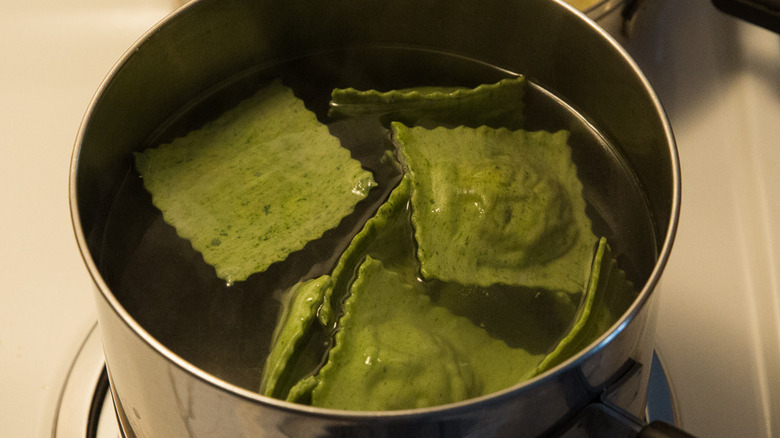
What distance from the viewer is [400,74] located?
760 millimetres

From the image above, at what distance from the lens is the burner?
26.7 inches

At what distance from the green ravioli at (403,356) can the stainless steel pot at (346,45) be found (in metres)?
0.08

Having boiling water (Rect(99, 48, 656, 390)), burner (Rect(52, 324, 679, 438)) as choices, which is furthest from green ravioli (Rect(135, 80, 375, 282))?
burner (Rect(52, 324, 679, 438))

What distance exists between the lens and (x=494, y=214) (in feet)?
2.07

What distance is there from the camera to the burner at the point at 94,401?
68cm

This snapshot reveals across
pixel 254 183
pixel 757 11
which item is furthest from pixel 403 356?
pixel 757 11

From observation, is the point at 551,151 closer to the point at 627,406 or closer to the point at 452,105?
the point at 452,105

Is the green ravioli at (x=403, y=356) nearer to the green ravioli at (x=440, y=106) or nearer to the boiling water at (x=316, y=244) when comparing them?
the boiling water at (x=316, y=244)

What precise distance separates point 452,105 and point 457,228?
143 millimetres

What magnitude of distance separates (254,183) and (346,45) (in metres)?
0.19

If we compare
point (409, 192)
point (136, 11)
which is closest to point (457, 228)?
point (409, 192)

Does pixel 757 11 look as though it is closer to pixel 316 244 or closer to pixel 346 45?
pixel 346 45

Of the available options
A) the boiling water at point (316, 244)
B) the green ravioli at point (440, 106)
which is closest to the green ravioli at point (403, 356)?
the boiling water at point (316, 244)

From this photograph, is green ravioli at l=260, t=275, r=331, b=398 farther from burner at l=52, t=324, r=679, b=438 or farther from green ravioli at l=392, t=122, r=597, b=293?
burner at l=52, t=324, r=679, b=438
